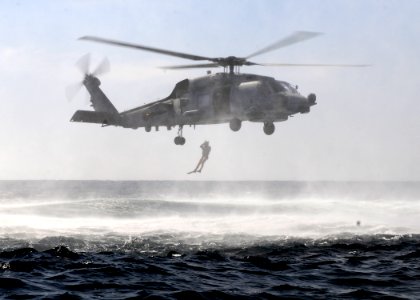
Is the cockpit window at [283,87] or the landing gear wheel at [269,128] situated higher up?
the cockpit window at [283,87]

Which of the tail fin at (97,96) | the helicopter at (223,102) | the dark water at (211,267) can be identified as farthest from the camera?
the tail fin at (97,96)

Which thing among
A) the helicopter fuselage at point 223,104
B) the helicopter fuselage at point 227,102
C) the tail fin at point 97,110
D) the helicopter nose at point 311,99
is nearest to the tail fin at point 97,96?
the tail fin at point 97,110

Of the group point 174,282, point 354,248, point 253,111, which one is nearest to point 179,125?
point 253,111

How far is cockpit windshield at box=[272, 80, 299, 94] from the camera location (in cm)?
2147

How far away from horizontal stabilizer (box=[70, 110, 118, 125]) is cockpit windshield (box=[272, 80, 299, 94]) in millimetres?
9700

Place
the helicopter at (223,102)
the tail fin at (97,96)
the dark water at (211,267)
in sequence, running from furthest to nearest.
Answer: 1. the tail fin at (97,96)
2. the helicopter at (223,102)
3. the dark water at (211,267)

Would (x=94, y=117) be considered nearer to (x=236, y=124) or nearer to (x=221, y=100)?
(x=221, y=100)

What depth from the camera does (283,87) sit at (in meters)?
21.6

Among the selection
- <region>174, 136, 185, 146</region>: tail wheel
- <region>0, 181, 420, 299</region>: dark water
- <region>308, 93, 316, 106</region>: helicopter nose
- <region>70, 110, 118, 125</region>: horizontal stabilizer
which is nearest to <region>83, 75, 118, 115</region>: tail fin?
<region>70, 110, 118, 125</region>: horizontal stabilizer

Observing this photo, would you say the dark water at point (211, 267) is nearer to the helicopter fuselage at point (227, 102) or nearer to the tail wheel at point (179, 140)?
the tail wheel at point (179, 140)

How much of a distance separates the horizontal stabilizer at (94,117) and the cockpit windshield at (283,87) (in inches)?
382

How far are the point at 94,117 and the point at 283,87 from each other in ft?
34.6

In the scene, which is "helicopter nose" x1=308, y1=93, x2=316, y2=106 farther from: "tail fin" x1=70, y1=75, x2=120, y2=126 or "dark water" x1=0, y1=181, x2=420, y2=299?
"tail fin" x1=70, y1=75, x2=120, y2=126

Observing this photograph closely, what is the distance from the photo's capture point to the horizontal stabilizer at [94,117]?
2560 centimetres
